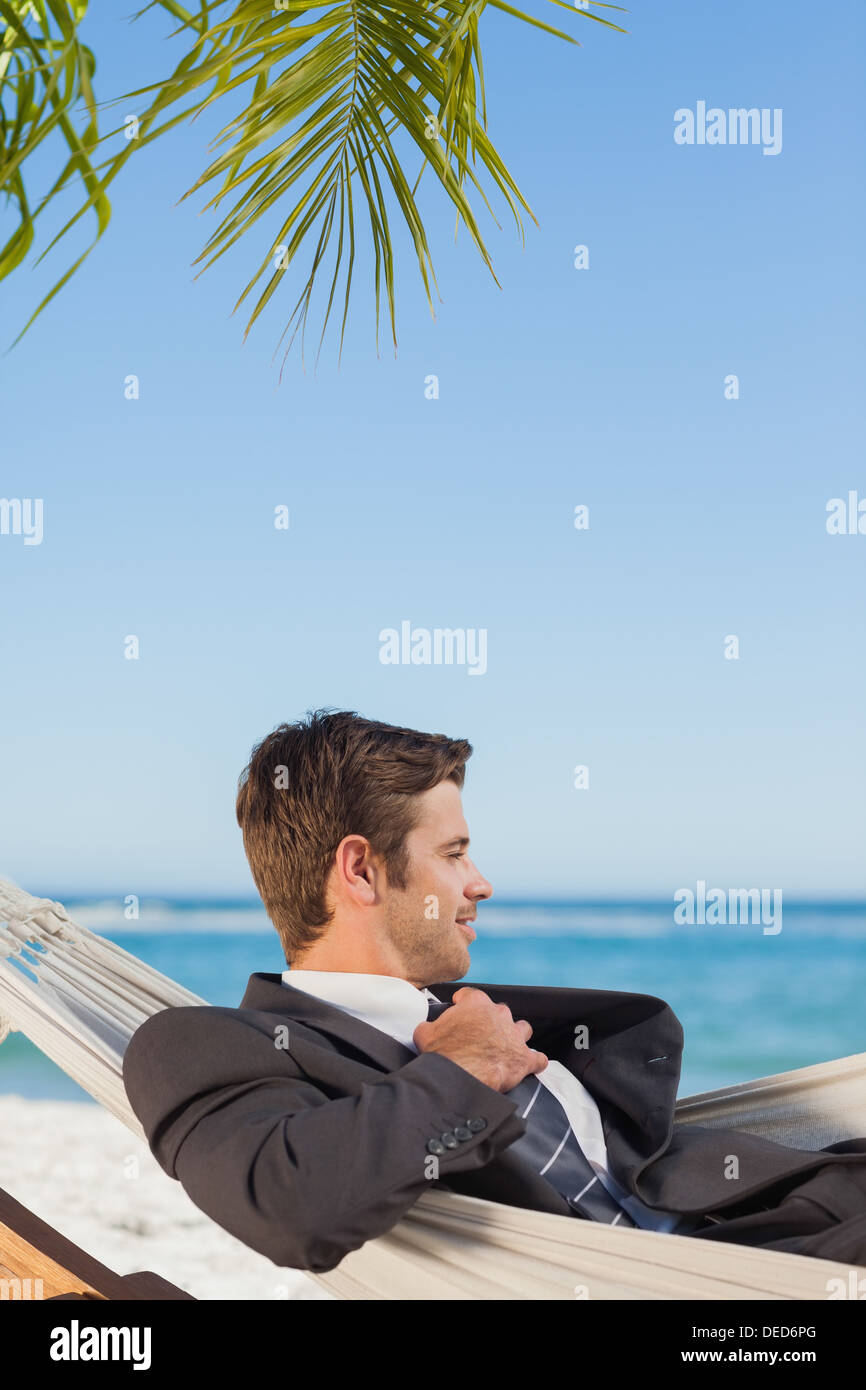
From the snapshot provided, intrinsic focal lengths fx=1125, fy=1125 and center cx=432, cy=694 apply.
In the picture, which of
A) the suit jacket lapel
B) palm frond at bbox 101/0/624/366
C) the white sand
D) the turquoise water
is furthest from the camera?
the turquoise water

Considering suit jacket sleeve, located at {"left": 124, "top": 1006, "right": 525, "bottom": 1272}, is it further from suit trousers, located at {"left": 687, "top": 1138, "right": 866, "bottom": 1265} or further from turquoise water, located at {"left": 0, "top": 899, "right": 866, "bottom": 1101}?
turquoise water, located at {"left": 0, "top": 899, "right": 866, "bottom": 1101}

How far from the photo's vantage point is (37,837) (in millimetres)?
Answer: 12867

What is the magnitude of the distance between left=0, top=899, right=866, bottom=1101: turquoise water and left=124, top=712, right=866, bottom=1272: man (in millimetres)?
9376

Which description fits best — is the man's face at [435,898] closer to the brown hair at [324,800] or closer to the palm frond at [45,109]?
the brown hair at [324,800]

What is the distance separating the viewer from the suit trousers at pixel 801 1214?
1204 mm

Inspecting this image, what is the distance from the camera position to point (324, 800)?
4.80 feet

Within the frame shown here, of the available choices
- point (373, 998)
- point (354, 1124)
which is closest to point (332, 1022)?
point (373, 998)

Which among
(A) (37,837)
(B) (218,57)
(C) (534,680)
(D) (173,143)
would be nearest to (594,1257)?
(B) (218,57)

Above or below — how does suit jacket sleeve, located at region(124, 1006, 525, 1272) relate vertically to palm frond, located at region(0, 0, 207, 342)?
below

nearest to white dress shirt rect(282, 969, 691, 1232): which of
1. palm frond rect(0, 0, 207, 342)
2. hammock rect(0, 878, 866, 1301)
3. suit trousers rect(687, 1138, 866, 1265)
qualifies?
suit trousers rect(687, 1138, 866, 1265)

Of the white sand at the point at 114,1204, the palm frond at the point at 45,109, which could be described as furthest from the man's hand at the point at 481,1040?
the white sand at the point at 114,1204

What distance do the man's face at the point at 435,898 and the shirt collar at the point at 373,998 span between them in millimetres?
43

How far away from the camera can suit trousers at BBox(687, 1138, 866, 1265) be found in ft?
3.95

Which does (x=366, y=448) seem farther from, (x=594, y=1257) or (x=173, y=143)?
(x=594, y=1257)
